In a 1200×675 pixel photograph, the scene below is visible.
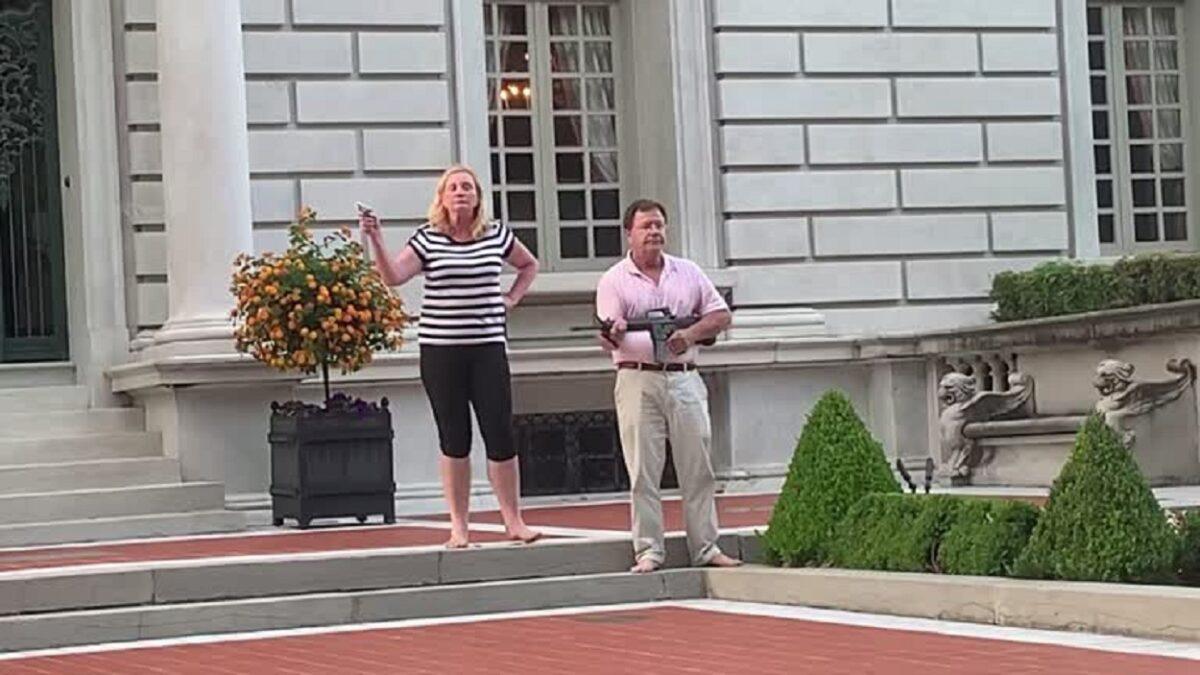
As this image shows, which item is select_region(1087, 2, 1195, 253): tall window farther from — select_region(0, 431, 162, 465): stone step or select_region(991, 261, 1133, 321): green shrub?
select_region(0, 431, 162, 465): stone step

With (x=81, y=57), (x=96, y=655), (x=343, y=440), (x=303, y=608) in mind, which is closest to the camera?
(x=96, y=655)

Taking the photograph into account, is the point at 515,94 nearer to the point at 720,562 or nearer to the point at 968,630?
the point at 720,562

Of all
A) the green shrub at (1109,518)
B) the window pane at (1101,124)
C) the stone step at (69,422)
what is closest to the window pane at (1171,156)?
the window pane at (1101,124)

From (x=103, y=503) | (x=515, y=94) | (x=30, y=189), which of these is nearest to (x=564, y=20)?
(x=515, y=94)

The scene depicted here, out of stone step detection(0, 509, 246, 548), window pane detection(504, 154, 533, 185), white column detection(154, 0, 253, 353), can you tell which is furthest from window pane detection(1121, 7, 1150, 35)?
stone step detection(0, 509, 246, 548)

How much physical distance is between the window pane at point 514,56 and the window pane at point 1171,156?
20.6 ft

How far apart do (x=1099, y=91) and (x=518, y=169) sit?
224 inches

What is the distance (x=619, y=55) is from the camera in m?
21.5

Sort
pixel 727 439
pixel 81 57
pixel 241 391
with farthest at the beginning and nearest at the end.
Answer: pixel 727 439 < pixel 81 57 < pixel 241 391

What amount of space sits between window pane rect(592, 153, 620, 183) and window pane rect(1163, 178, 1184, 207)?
5.38 metres

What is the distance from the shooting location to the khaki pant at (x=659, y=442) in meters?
12.5

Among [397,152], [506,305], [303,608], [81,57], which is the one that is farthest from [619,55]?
[303,608]

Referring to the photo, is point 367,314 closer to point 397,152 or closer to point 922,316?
point 397,152

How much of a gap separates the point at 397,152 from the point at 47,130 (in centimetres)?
280
